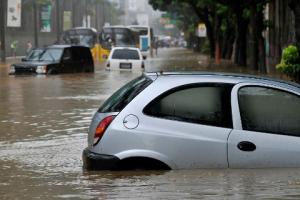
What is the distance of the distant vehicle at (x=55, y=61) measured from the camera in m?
29.7

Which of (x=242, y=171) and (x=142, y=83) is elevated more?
(x=142, y=83)

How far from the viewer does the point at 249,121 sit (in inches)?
285

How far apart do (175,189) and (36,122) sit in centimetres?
850

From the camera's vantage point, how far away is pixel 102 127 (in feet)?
24.1

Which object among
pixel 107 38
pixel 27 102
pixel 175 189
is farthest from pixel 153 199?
pixel 107 38

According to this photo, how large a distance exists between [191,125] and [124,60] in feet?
89.4

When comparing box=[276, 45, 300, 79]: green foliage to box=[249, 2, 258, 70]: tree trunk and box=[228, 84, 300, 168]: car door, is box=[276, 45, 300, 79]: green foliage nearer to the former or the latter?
box=[249, 2, 258, 70]: tree trunk

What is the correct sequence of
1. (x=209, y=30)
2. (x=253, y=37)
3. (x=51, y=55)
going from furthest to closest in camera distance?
(x=209, y=30) → (x=253, y=37) → (x=51, y=55)

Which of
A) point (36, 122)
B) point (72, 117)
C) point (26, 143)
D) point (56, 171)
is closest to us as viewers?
point (56, 171)

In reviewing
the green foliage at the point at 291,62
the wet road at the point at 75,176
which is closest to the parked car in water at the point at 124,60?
the green foliage at the point at 291,62

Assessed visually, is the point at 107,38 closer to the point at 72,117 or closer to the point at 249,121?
the point at 72,117

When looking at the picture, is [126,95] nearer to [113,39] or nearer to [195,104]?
[195,104]

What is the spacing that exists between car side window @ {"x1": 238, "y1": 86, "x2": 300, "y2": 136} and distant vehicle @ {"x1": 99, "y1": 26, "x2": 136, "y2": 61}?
47835 millimetres

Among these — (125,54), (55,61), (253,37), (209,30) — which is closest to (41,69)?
(55,61)
